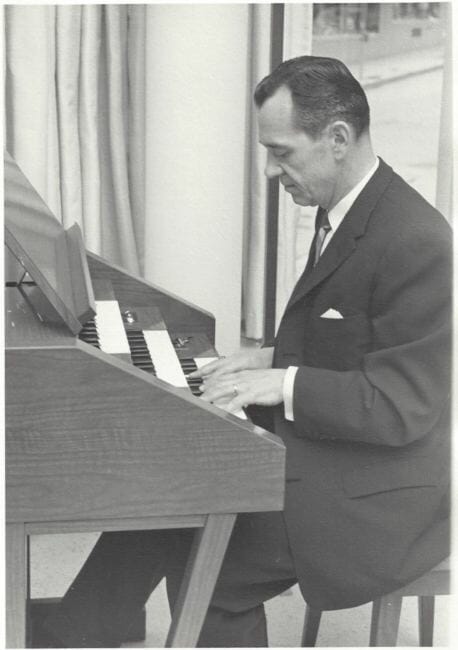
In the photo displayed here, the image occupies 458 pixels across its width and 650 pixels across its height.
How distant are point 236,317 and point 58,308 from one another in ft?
5.31

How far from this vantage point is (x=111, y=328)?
1873mm

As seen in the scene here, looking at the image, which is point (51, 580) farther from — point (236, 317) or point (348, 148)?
point (348, 148)

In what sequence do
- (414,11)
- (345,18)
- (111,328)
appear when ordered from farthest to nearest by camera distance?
(414,11)
(345,18)
(111,328)

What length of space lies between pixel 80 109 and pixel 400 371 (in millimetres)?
1541

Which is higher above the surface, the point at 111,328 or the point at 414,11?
the point at 414,11

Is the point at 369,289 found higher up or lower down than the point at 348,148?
lower down

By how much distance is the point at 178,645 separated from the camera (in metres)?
1.61

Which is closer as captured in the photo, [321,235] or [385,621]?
[385,621]

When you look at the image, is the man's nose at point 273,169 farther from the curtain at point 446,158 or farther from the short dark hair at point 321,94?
the curtain at point 446,158

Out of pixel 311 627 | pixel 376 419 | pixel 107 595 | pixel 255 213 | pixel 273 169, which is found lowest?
pixel 311 627

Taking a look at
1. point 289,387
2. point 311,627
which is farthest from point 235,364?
point 311,627

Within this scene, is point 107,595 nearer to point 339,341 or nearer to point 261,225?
point 339,341

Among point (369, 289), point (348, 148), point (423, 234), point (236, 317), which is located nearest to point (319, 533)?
point (369, 289)

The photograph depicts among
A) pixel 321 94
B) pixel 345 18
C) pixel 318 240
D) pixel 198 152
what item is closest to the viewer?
pixel 321 94
